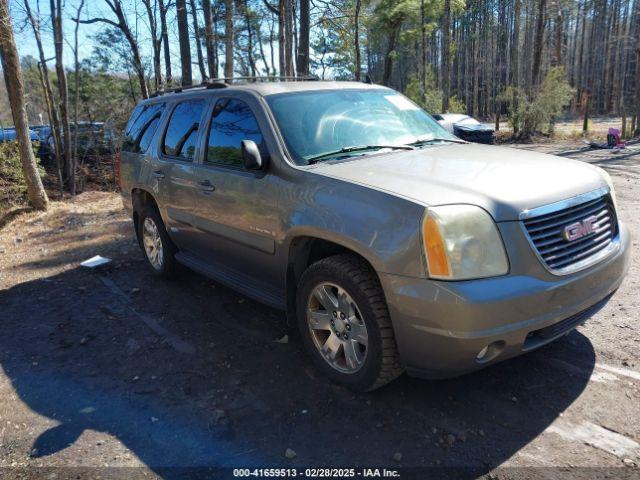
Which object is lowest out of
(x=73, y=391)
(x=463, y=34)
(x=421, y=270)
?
(x=73, y=391)

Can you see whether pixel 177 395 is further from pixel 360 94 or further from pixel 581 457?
pixel 360 94

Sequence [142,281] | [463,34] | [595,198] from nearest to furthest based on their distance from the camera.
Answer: [595,198] → [142,281] → [463,34]

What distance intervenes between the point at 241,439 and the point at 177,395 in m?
0.72

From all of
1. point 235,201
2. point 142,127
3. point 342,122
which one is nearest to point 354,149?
point 342,122

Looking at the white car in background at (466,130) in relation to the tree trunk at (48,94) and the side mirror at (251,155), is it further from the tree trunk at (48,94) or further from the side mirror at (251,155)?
the side mirror at (251,155)

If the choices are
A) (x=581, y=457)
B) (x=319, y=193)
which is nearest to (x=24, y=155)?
(x=319, y=193)

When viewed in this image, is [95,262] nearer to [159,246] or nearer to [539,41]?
[159,246]

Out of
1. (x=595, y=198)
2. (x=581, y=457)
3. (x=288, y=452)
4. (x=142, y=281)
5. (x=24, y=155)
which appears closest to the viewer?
(x=581, y=457)

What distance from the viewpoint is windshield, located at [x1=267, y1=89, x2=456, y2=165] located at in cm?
365

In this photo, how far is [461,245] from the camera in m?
2.55

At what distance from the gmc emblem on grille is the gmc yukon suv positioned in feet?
0.03

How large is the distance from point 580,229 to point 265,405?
7.04 ft

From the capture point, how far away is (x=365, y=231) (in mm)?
2814

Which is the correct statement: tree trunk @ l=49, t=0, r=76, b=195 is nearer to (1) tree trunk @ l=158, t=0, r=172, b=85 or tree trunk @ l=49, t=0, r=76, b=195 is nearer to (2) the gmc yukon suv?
(1) tree trunk @ l=158, t=0, r=172, b=85
